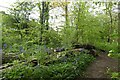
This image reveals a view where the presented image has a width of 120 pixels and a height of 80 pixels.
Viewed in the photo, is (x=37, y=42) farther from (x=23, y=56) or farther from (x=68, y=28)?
(x=68, y=28)

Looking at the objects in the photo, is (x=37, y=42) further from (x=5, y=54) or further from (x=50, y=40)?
(x=5, y=54)

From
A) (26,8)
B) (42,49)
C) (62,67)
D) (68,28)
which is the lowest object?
(62,67)

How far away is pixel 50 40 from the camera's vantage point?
13.3 ft

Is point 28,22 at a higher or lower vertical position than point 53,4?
lower

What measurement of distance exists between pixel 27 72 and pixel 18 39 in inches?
35.6

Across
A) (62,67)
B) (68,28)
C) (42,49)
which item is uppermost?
(68,28)

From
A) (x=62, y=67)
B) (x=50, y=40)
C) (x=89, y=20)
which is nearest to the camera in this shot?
(x=62, y=67)

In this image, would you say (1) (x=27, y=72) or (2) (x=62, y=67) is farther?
(2) (x=62, y=67)

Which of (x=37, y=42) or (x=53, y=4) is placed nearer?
Result: (x=37, y=42)

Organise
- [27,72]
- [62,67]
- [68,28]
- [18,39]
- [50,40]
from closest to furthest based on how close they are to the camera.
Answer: [27,72], [62,67], [18,39], [50,40], [68,28]

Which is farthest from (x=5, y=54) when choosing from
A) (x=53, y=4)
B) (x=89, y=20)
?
(x=53, y=4)

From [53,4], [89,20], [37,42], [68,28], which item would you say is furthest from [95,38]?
[37,42]

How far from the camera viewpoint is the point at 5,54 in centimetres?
457

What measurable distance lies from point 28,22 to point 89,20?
2117 mm
